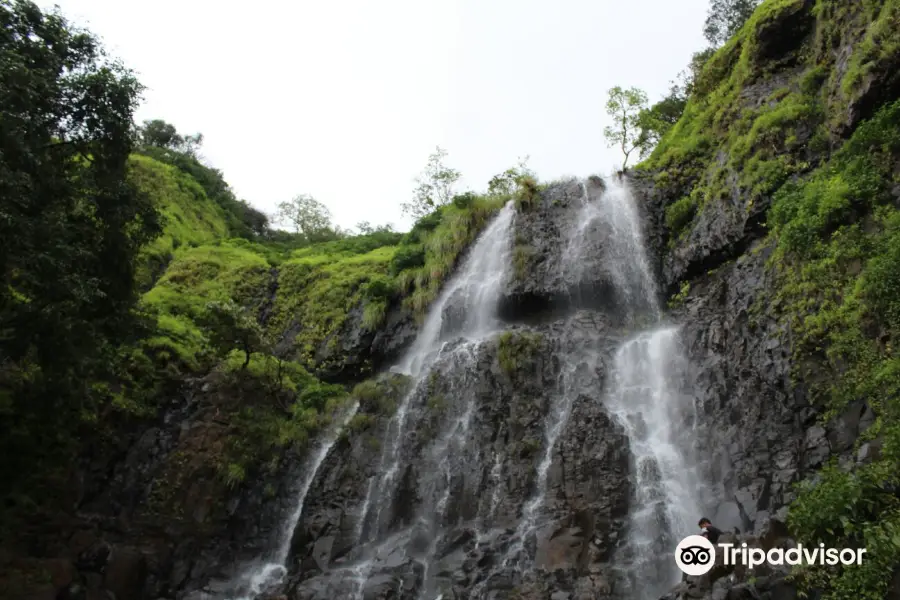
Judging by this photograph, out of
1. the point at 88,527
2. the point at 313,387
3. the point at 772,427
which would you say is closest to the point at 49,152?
the point at 88,527

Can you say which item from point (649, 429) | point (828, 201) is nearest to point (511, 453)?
point (649, 429)

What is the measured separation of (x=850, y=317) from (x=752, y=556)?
15.2 ft

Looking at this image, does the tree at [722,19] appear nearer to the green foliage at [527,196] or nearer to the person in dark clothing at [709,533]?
the green foliage at [527,196]

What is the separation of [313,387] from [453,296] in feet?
17.4

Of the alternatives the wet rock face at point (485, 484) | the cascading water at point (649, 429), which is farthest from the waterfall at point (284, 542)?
the cascading water at point (649, 429)

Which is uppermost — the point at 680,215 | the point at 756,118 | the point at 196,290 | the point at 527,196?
the point at 527,196

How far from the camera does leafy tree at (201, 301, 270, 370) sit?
17.5m

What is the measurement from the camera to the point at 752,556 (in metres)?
8.62

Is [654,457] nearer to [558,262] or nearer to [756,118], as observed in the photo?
[558,262]

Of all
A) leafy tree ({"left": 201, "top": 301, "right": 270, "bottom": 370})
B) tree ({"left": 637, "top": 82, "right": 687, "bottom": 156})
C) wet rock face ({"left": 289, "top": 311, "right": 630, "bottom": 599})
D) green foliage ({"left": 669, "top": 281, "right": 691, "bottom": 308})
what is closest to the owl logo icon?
wet rock face ({"left": 289, "top": 311, "right": 630, "bottom": 599})

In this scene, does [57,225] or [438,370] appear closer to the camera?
[57,225]

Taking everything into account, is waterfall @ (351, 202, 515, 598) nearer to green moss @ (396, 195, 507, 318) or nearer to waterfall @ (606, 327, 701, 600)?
green moss @ (396, 195, 507, 318)

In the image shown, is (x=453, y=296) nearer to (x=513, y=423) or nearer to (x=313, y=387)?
(x=313, y=387)

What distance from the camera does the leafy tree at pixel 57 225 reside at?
10.5 metres
